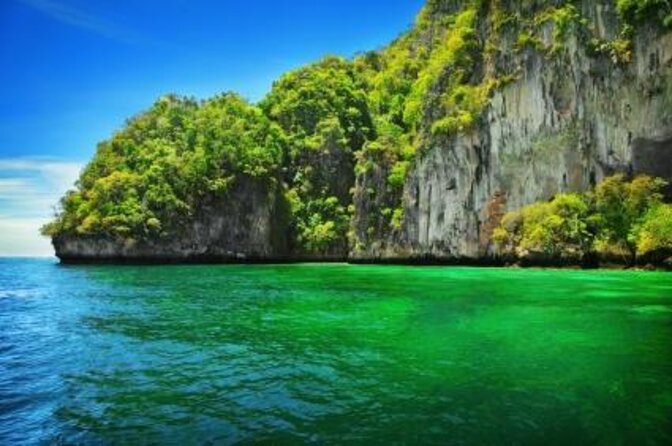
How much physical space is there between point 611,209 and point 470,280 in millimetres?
16057

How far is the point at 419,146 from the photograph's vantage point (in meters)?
54.2

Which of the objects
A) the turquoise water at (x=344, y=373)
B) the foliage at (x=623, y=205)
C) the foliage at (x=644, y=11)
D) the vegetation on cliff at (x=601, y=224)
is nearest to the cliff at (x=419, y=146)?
the foliage at (x=644, y=11)

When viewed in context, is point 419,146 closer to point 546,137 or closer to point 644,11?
point 546,137

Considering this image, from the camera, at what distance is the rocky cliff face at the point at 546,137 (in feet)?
130

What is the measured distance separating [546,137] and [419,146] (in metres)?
12.7

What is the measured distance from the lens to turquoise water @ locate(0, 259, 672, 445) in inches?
283

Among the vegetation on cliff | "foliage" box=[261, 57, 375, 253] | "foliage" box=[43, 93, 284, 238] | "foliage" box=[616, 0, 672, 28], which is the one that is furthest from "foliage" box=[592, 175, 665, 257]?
"foliage" box=[43, 93, 284, 238]

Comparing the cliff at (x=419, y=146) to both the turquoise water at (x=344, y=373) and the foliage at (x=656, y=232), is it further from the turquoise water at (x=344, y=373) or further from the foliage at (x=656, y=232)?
the turquoise water at (x=344, y=373)

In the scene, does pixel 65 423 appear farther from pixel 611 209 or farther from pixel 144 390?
pixel 611 209

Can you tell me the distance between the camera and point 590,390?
343 inches

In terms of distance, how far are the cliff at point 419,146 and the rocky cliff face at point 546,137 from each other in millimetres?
103

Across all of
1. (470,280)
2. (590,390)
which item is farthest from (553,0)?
(590,390)

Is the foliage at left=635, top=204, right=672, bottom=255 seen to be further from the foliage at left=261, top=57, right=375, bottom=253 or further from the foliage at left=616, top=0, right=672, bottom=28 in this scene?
the foliage at left=261, top=57, right=375, bottom=253

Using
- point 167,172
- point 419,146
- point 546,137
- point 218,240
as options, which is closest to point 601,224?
point 546,137
